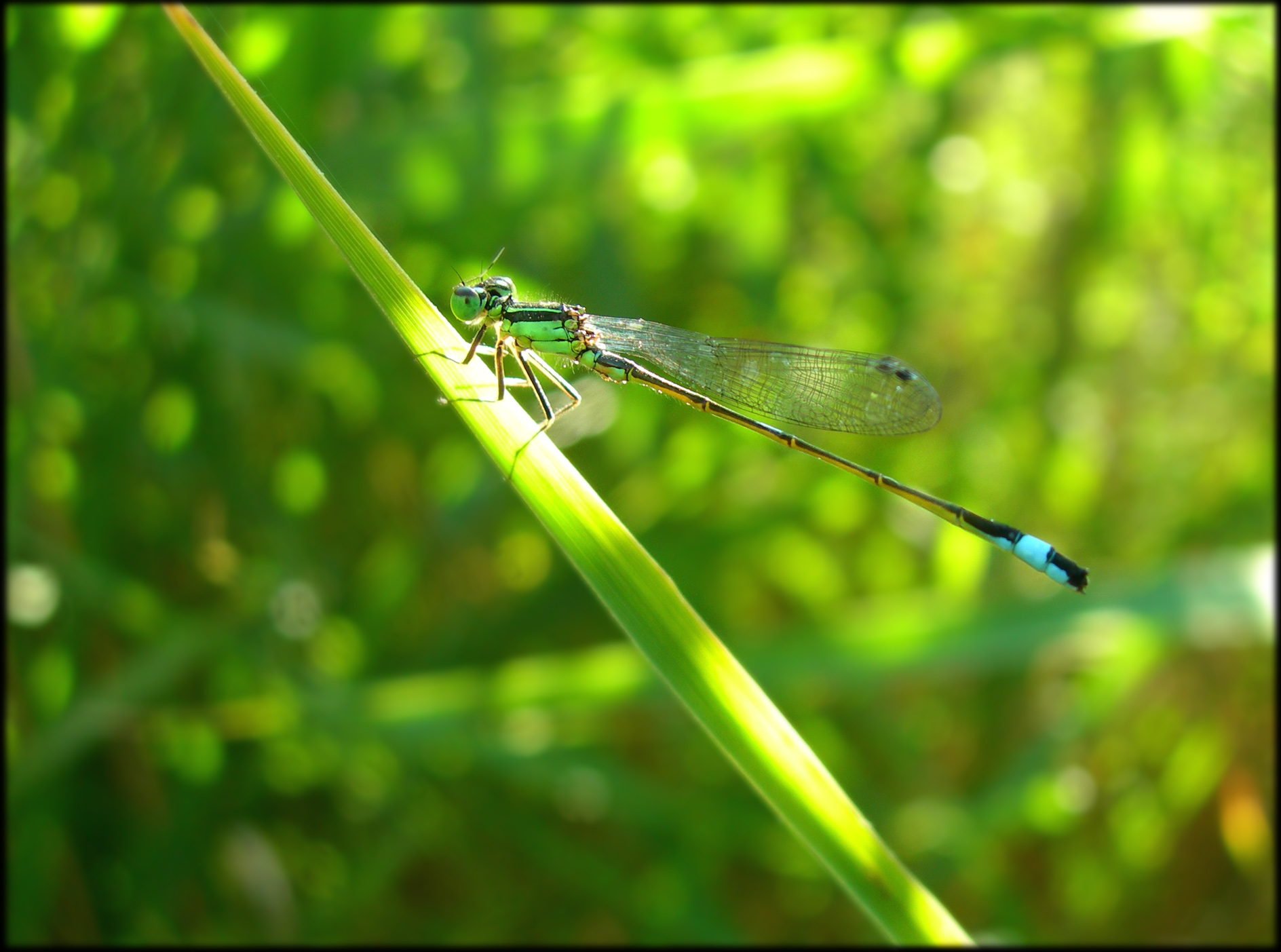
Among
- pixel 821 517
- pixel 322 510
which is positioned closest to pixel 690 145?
pixel 821 517

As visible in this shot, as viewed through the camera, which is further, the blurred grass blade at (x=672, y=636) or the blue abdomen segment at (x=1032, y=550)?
the blue abdomen segment at (x=1032, y=550)

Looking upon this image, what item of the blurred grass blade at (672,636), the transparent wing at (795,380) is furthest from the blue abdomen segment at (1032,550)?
the blurred grass blade at (672,636)

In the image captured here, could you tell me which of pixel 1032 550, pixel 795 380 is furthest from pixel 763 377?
pixel 1032 550

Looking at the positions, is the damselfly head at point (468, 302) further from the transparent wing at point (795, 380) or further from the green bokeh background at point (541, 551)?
the transparent wing at point (795, 380)

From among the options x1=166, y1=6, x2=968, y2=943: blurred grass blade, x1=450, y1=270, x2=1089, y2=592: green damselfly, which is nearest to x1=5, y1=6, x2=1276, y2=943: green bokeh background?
x1=450, y1=270, x2=1089, y2=592: green damselfly

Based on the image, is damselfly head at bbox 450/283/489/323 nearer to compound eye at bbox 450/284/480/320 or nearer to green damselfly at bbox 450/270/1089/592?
compound eye at bbox 450/284/480/320
